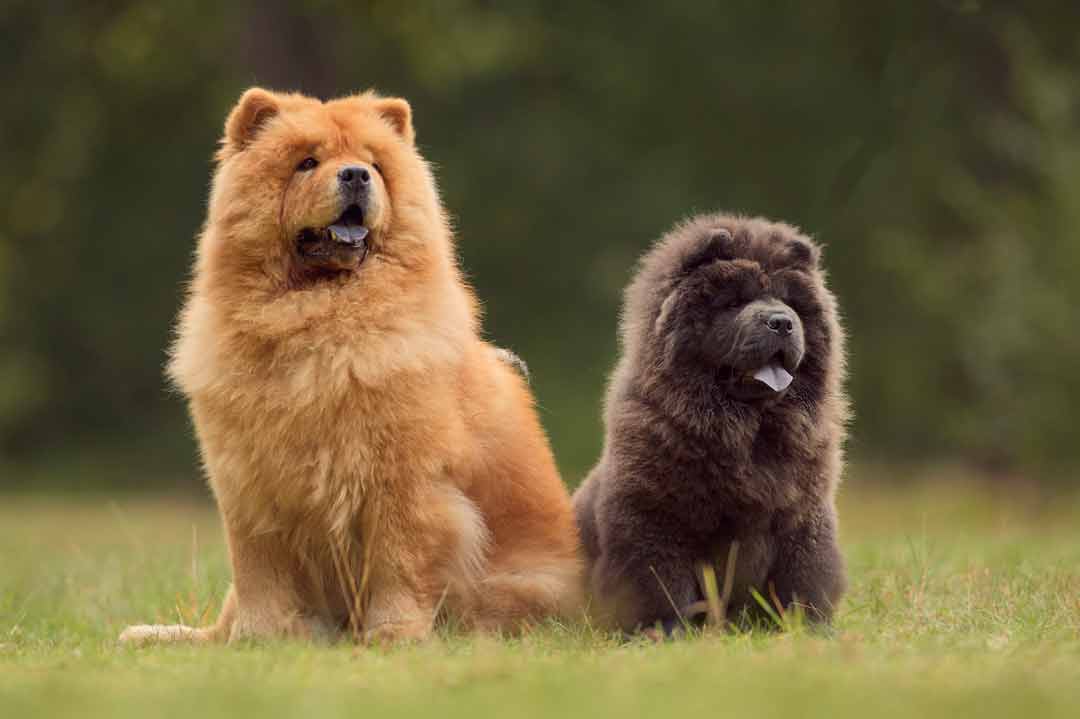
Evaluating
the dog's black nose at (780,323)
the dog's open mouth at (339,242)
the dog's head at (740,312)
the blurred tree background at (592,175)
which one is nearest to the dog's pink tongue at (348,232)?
the dog's open mouth at (339,242)

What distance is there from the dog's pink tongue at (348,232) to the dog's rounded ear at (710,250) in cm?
122

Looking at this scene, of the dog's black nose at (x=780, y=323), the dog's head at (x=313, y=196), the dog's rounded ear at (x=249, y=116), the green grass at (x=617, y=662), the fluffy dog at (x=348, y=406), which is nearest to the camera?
the green grass at (x=617, y=662)

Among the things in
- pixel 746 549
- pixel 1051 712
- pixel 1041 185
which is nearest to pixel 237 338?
pixel 746 549

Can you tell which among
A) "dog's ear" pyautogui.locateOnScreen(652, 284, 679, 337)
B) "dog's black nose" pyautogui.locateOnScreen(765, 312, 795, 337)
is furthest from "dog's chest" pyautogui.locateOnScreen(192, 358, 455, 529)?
"dog's black nose" pyautogui.locateOnScreen(765, 312, 795, 337)

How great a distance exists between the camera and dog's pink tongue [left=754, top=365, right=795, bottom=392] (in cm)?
524

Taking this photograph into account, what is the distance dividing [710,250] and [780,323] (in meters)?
0.48

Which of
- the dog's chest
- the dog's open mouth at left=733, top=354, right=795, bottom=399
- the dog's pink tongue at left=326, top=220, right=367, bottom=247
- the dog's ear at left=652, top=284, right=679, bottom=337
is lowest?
the dog's chest

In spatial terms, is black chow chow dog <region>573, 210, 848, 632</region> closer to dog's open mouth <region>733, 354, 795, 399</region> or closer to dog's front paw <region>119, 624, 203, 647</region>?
dog's open mouth <region>733, 354, 795, 399</region>

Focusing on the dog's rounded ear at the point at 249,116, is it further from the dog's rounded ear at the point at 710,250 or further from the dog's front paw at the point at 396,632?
the dog's front paw at the point at 396,632

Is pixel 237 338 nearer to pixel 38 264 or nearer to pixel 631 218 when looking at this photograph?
pixel 631 218

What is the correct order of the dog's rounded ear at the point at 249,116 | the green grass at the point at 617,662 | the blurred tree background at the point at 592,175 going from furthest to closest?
the blurred tree background at the point at 592,175
the dog's rounded ear at the point at 249,116
the green grass at the point at 617,662

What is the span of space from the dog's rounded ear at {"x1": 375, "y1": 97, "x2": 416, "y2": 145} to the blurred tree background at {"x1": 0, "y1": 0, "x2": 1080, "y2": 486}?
8108mm

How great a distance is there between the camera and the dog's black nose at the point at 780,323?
516 centimetres

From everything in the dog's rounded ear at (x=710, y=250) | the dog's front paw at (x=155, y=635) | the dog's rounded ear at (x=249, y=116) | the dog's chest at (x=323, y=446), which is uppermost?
the dog's rounded ear at (x=249, y=116)
